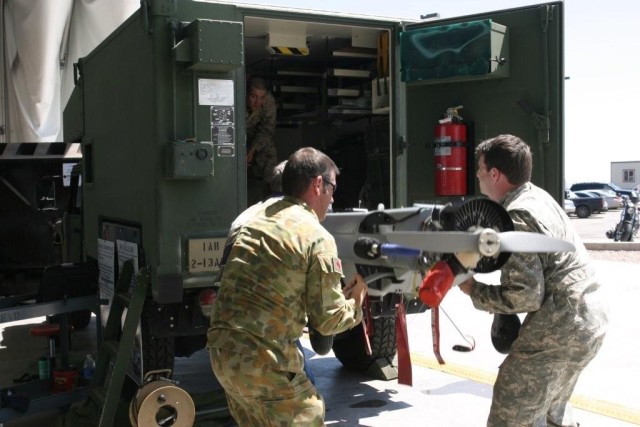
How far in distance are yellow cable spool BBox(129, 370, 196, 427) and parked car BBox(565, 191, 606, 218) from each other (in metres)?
30.6

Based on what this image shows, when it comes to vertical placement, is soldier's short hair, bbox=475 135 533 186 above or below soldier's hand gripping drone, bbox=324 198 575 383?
above

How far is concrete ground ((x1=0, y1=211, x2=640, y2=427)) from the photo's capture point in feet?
16.3

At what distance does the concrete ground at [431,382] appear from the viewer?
498cm

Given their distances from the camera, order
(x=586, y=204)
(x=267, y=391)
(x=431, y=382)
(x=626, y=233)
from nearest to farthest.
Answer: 1. (x=267, y=391)
2. (x=431, y=382)
3. (x=626, y=233)
4. (x=586, y=204)

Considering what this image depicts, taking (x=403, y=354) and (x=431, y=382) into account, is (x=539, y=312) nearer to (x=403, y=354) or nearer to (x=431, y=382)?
(x=403, y=354)

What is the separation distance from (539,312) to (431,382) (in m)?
2.87

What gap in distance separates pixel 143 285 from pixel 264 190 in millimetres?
1962

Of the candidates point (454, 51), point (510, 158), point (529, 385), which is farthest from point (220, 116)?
point (529, 385)

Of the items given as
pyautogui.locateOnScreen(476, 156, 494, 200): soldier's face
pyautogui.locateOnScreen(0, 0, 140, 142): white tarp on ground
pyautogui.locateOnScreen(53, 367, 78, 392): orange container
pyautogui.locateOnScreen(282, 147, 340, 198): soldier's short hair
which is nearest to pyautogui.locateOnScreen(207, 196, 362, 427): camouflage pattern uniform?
pyautogui.locateOnScreen(282, 147, 340, 198): soldier's short hair

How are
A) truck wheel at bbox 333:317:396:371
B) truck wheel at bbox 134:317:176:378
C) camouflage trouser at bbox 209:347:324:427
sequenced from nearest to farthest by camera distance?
1. camouflage trouser at bbox 209:347:324:427
2. truck wheel at bbox 134:317:176:378
3. truck wheel at bbox 333:317:396:371

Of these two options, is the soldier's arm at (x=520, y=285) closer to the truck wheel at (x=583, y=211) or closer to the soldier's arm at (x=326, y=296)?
the soldier's arm at (x=326, y=296)

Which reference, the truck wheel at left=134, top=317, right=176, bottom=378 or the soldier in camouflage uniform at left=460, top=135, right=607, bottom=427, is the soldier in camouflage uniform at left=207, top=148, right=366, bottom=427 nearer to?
the soldier in camouflage uniform at left=460, top=135, right=607, bottom=427

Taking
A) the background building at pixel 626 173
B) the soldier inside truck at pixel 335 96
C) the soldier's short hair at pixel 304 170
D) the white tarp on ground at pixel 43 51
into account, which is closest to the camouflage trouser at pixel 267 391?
the soldier's short hair at pixel 304 170

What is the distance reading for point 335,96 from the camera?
22.7 ft
